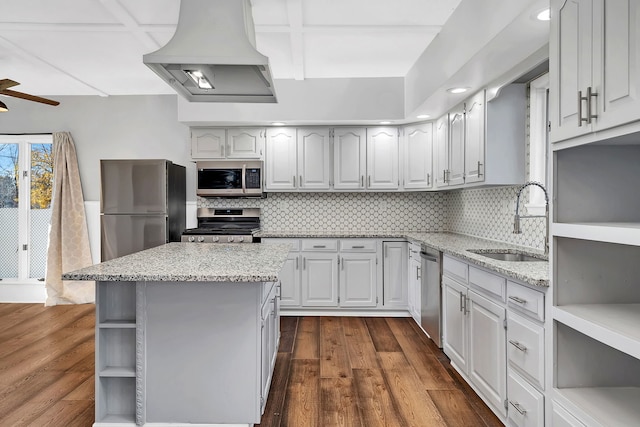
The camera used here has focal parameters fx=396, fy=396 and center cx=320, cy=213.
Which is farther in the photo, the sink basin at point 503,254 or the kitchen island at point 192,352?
the sink basin at point 503,254

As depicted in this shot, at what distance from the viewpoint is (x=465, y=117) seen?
3484 mm

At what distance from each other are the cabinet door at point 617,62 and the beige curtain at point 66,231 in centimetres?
537

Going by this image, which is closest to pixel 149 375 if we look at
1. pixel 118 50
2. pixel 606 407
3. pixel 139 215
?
pixel 606 407

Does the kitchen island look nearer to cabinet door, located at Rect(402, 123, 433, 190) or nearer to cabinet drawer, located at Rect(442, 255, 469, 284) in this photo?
cabinet drawer, located at Rect(442, 255, 469, 284)

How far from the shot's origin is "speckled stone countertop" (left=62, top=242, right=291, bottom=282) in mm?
1870

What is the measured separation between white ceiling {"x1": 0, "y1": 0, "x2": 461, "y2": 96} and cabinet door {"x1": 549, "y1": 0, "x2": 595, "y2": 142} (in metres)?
1.42

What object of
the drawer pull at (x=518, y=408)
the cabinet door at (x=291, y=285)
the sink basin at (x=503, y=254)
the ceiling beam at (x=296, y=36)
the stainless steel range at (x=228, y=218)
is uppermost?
the ceiling beam at (x=296, y=36)

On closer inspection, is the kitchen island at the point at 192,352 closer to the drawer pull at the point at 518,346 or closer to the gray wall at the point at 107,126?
the drawer pull at the point at 518,346

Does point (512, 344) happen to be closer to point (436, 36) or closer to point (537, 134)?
point (537, 134)

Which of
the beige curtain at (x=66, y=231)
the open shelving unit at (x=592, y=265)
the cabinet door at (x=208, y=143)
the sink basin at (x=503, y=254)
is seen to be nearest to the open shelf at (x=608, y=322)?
the open shelving unit at (x=592, y=265)

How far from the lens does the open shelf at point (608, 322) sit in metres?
1.28

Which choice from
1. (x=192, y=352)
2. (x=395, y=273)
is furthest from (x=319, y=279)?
(x=192, y=352)

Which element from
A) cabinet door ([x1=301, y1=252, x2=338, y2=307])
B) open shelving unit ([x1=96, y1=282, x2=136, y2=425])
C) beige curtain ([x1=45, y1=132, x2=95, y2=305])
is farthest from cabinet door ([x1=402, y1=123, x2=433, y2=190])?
beige curtain ([x1=45, y1=132, x2=95, y2=305])

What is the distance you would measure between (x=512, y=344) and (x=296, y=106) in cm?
324
